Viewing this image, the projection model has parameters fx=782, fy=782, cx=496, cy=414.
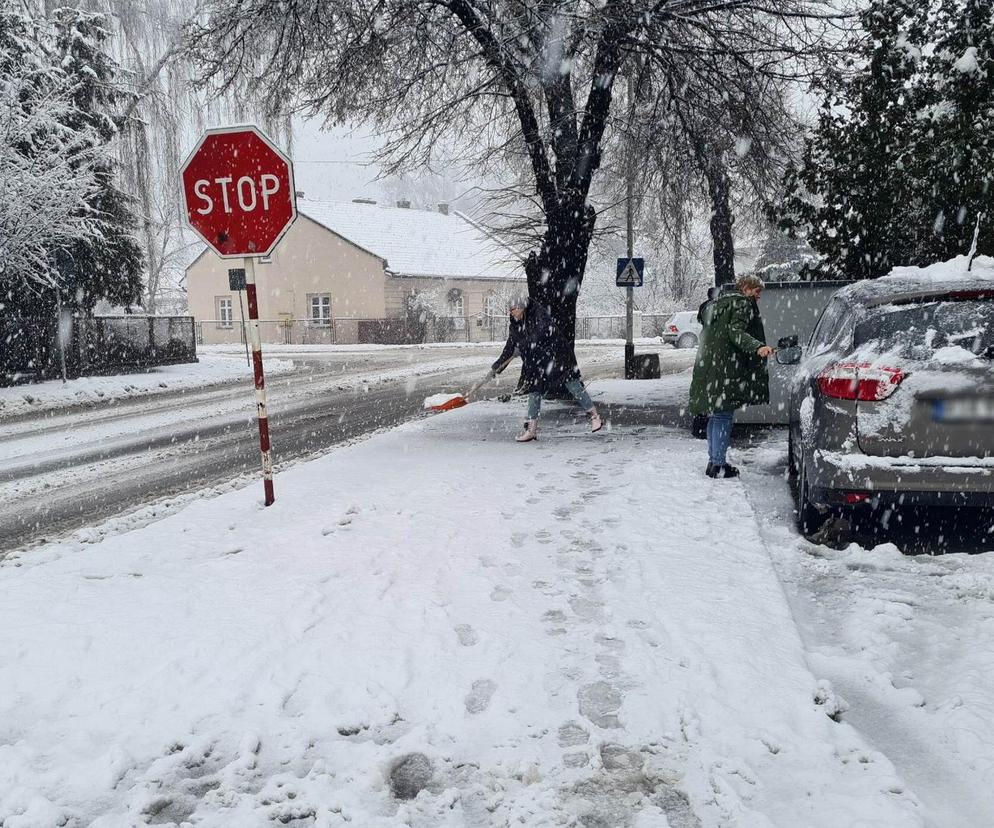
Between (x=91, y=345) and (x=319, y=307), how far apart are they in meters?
23.0

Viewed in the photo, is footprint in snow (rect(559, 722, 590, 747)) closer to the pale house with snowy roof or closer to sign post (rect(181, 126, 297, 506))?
sign post (rect(181, 126, 297, 506))

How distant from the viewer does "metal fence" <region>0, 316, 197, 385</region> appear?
1739 centimetres

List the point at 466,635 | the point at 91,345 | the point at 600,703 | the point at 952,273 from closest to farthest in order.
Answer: the point at 600,703 → the point at 466,635 → the point at 952,273 → the point at 91,345

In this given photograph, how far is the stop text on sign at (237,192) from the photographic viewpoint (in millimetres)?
5762

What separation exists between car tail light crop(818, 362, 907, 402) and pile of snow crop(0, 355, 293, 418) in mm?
13894

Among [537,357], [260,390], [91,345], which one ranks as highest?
[91,345]

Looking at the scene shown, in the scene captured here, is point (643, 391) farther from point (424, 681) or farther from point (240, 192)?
point (424, 681)

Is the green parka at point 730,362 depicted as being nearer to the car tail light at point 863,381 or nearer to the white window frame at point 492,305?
the car tail light at point 863,381

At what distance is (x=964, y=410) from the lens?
445cm

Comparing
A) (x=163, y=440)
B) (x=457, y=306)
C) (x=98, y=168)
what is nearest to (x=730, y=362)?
(x=163, y=440)

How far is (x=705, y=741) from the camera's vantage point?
112 inches

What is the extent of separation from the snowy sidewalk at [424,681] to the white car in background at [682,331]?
2918cm

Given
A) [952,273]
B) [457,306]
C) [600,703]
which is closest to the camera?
[600,703]

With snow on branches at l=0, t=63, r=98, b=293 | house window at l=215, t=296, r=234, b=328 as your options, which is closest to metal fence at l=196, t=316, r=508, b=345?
house window at l=215, t=296, r=234, b=328
